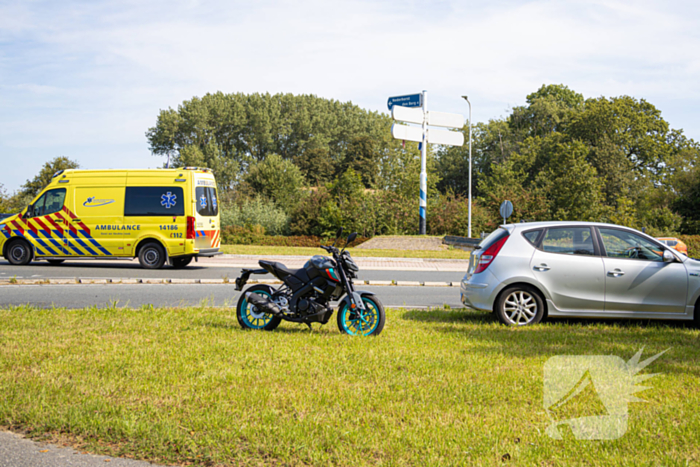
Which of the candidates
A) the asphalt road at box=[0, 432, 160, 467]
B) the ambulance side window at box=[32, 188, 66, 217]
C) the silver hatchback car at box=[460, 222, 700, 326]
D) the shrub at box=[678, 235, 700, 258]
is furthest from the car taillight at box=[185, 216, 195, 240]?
the shrub at box=[678, 235, 700, 258]

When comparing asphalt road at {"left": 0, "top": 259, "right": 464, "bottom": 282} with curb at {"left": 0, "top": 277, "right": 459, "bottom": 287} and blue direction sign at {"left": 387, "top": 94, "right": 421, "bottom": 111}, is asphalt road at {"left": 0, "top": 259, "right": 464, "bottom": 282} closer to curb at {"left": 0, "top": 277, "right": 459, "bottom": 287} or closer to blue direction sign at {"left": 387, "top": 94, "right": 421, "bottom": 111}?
curb at {"left": 0, "top": 277, "right": 459, "bottom": 287}

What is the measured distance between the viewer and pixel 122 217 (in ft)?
55.5

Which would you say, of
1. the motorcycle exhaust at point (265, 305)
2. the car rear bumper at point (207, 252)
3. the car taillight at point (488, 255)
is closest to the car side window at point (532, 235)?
the car taillight at point (488, 255)

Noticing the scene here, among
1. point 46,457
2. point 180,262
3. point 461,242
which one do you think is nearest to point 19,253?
point 180,262

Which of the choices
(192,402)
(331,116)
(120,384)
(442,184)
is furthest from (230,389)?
(331,116)

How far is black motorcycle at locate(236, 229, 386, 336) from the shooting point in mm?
7090

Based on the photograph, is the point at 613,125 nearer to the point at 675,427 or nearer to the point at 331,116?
the point at 331,116

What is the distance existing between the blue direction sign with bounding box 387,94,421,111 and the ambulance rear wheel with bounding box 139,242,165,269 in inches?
762

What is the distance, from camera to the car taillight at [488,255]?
26.3 ft

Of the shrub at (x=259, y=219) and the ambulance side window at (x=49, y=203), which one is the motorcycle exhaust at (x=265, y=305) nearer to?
the ambulance side window at (x=49, y=203)

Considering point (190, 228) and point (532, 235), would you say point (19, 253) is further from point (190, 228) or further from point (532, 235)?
point (532, 235)

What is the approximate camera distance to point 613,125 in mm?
52000

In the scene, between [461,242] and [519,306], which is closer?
[519,306]

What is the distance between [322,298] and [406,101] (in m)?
28.1
